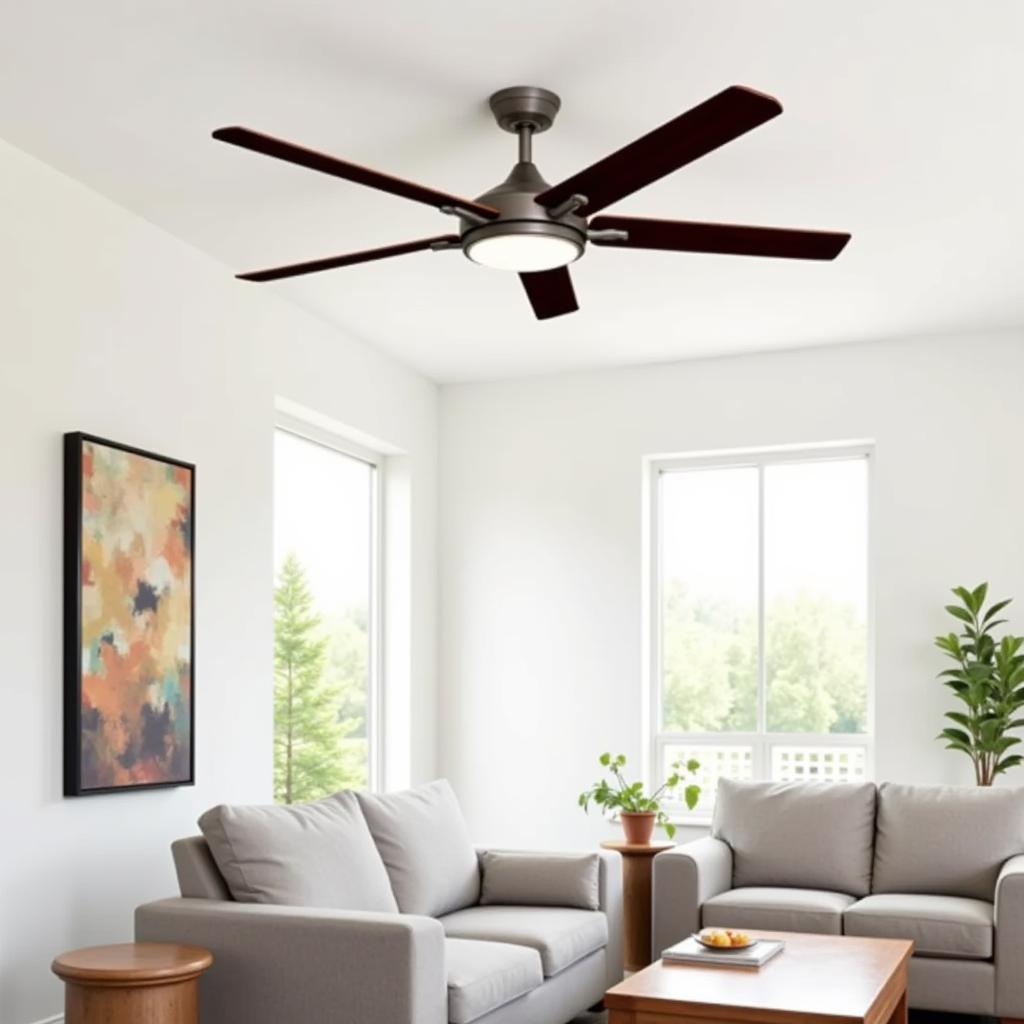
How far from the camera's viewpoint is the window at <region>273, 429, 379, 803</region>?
237 inches

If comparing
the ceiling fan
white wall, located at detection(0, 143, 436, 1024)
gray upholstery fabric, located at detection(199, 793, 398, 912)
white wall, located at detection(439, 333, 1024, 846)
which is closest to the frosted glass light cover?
the ceiling fan

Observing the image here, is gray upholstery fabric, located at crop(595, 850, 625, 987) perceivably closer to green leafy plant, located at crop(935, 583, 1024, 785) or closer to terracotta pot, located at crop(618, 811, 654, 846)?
terracotta pot, located at crop(618, 811, 654, 846)

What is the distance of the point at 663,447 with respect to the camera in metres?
6.80

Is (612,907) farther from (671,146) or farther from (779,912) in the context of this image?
(671,146)

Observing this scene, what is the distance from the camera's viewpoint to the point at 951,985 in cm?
462

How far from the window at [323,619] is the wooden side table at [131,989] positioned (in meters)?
2.39

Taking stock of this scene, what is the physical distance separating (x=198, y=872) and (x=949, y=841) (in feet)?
9.20

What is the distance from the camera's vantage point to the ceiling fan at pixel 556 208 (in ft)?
9.41

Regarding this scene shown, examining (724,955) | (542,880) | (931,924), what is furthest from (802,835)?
(724,955)

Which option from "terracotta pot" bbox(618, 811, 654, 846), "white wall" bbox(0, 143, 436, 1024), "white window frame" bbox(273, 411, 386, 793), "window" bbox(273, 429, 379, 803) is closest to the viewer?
"white wall" bbox(0, 143, 436, 1024)

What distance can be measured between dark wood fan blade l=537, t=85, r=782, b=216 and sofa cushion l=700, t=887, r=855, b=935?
2730 mm

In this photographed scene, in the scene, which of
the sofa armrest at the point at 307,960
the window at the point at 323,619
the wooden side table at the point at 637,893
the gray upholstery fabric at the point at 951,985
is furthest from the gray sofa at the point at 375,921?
the window at the point at 323,619

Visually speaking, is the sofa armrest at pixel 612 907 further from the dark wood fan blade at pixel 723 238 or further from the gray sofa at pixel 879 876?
the dark wood fan blade at pixel 723 238

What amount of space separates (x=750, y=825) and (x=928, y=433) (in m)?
2.01
